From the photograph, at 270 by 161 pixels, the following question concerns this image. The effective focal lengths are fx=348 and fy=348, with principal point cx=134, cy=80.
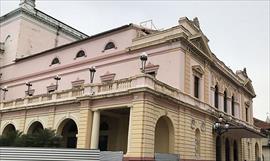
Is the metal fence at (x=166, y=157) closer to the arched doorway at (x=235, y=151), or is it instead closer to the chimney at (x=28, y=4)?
the arched doorway at (x=235, y=151)

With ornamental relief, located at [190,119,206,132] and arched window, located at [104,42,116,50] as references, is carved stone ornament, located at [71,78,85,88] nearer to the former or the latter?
arched window, located at [104,42,116,50]

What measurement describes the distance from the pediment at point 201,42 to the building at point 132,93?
11 centimetres

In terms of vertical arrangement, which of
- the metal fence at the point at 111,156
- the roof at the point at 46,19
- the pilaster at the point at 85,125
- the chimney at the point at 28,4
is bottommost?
the metal fence at the point at 111,156

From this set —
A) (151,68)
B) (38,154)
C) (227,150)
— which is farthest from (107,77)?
(227,150)

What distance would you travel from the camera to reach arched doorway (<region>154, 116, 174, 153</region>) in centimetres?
2225

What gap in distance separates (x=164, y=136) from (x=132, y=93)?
15.0 feet

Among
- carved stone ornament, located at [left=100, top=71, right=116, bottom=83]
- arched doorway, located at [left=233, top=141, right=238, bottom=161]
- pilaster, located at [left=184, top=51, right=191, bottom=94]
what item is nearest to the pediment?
pilaster, located at [left=184, top=51, right=191, bottom=94]

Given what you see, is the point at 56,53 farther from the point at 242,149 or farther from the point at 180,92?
the point at 242,149

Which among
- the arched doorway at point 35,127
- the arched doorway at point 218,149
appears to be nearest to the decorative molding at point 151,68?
the arched doorway at point 35,127

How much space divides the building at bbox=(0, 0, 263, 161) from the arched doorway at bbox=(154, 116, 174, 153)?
0.07m

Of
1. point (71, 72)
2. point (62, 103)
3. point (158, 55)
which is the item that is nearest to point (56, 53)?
point (71, 72)

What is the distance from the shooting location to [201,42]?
89.8ft

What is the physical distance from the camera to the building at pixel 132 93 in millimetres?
21016

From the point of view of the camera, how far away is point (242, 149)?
36250 mm
